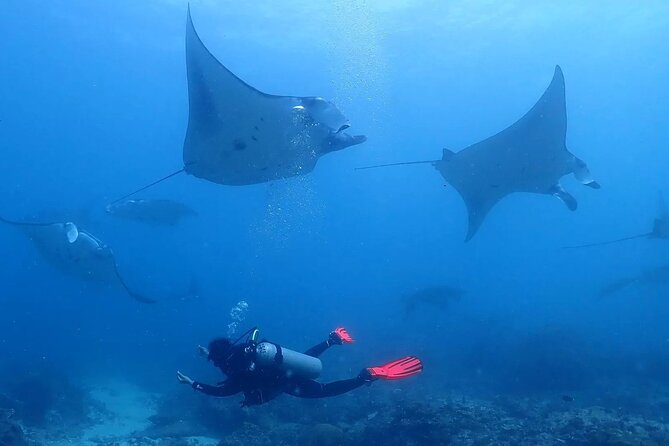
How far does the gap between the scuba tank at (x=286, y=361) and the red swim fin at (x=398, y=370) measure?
29.5 inches

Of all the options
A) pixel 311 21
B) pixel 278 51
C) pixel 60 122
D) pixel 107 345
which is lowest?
pixel 107 345

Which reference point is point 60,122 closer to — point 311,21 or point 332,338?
point 311,21

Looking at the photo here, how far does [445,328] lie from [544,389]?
17.1m

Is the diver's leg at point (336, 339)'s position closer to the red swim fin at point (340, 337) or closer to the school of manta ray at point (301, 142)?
the red swim fin at point (340, 337)

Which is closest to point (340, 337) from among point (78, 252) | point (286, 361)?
point (286, 361)

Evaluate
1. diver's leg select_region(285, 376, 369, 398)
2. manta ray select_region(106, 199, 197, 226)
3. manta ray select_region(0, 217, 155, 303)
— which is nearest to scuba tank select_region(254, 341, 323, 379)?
diver's leg select_region(285, 376, 369, 398)

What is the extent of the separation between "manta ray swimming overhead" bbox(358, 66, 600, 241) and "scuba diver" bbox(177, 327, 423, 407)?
4724 mm

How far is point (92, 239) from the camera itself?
12688 mm

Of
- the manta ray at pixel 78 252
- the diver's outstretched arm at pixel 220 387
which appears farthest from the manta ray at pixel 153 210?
the diver's outstretched arm at pixel 220 387

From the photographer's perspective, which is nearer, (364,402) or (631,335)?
(364,402)

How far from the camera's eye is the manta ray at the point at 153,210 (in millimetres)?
17828

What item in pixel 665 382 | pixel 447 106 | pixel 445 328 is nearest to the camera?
pixel 665 382

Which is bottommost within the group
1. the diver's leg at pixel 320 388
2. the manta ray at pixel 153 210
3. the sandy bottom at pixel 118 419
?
the diver's leg at pixel 320 388

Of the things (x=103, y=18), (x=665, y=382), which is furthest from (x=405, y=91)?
(x=665, y=382)
